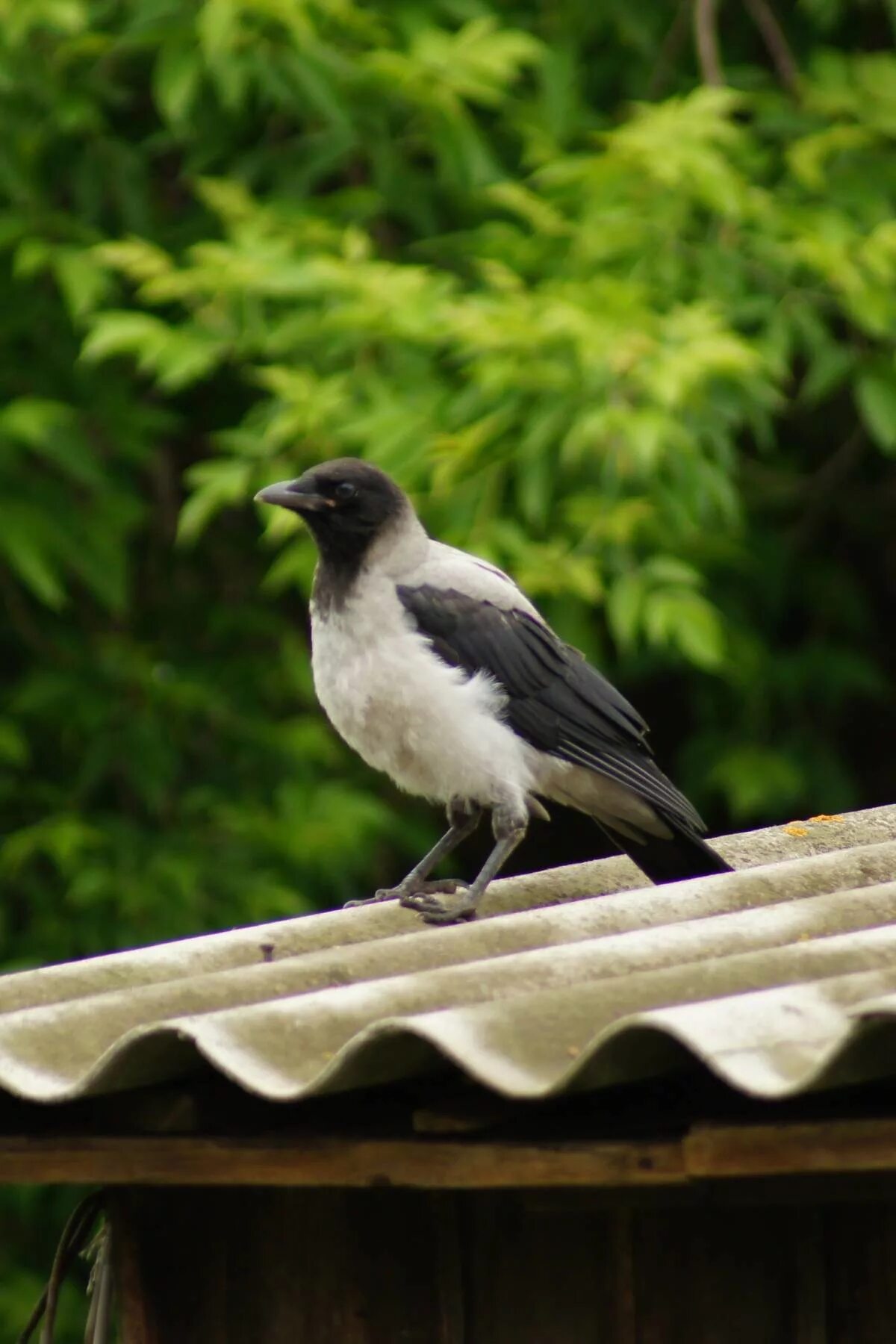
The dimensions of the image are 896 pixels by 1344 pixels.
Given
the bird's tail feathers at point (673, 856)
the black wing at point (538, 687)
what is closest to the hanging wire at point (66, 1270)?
the bird's tail feathers at point (673, 856)

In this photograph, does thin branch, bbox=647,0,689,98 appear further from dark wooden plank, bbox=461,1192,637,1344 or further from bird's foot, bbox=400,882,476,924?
dark wooden plank, bbox=461,1192,637,1344

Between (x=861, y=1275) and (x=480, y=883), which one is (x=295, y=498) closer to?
(x=480, y=883)

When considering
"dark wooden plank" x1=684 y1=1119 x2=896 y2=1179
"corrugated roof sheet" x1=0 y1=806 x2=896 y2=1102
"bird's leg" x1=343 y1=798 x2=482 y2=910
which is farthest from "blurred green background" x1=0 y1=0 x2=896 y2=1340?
"dark wooden plank" x1=684 y1=1119 x2=896 y2=1179

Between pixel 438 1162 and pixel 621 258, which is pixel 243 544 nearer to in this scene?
pixel 621 258

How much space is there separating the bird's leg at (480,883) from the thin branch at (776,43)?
3.34 meters

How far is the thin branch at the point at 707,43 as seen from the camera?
6.89 meters

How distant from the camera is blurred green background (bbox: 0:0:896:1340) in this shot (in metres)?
6.05

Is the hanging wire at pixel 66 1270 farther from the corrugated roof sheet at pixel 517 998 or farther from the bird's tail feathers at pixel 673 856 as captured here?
the bird's tail feathers at pixel 673 856

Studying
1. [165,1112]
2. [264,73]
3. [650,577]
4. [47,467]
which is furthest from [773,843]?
[47,467]

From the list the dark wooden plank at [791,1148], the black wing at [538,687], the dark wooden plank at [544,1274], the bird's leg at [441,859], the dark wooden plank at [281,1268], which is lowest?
the bird's leg at [441,859]

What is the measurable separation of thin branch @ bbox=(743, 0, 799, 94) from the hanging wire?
5.00 m

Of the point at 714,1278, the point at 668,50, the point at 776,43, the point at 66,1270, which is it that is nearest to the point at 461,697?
the point at 66,1270

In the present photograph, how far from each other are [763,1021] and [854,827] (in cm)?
234

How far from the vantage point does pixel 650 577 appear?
240 inches
